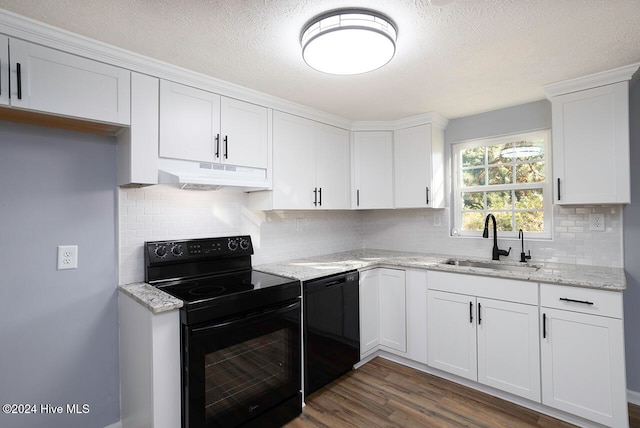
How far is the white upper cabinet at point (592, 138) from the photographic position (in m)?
2.12

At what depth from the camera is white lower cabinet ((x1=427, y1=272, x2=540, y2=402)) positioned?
2.18m

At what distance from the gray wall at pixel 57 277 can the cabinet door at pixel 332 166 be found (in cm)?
164

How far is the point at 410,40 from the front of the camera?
1.72 meters

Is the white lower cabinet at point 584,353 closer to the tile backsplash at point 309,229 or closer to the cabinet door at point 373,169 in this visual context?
the tile backsplash at point 309,229

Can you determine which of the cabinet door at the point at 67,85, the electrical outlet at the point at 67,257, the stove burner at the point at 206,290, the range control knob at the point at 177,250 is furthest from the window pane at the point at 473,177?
the electrical outlet at the point at 67,257

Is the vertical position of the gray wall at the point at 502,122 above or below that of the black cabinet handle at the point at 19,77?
above

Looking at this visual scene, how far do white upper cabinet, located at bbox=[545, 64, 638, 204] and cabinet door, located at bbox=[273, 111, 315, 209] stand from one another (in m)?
1.91

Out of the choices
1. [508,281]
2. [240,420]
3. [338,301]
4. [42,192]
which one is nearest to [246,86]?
[42,192]

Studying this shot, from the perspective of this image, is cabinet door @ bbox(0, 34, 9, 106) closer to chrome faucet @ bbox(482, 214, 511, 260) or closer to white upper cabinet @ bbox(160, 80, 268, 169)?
white upper cabinet @ bbox(160, 80, 268, 169)

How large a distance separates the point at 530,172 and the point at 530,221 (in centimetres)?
44

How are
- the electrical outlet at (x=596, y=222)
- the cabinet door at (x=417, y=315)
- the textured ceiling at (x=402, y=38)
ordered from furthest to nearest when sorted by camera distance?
the cabinet door at (x=417, y=315)
the electrical outlet at (x=596, y=222)
the textured ceiling at (x=402, y=38)

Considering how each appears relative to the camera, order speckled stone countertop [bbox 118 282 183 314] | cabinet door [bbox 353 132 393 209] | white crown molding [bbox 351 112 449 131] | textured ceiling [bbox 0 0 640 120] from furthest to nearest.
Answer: cabinet door [bbox 353 132 393 209]
white crown molding [bbox 351 112 449 131]
speckled stone countertop [bbox 118 282 183 314]
textured ceiling [bbox 0 0 640 120]

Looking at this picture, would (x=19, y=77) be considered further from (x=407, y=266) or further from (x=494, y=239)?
(x=494, y=239)

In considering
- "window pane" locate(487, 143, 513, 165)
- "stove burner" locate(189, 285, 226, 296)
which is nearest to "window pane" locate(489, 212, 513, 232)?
"window pane" locate(487, 143, 513, 165)
